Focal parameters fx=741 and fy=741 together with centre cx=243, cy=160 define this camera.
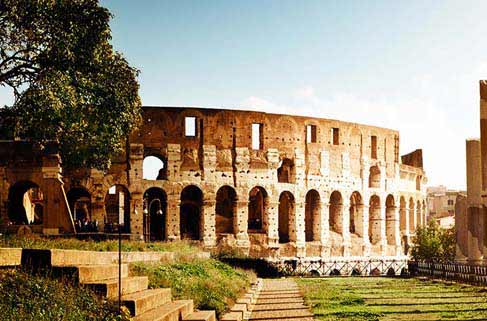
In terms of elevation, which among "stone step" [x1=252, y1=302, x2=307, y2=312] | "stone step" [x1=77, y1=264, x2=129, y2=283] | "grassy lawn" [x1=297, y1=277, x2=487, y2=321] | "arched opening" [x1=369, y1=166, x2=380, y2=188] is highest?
"arched opening" [x1=369, y1=166, x2=380, y2=188]

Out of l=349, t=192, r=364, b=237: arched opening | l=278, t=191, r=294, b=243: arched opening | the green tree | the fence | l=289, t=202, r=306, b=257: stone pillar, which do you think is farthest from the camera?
l=349, t=192, r=364, b=237: arched opening

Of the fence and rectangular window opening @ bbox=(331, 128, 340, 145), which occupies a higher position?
rectangular window opening @ bbox=(331, 128, 340, 145)

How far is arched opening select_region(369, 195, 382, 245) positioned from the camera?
4206 centimetres

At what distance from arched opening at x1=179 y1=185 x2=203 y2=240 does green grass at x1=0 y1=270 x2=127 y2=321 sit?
2798cm

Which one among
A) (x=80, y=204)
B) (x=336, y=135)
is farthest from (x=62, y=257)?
(x=80, y=204)

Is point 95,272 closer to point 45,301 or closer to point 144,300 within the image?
point 144,300

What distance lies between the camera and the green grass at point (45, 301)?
21.5 feet

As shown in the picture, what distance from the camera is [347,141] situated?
3972 centimetres

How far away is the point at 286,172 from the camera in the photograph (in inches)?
1516

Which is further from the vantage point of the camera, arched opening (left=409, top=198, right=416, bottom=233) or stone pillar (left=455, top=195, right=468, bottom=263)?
arched opening (left=409, top=198, right=416, bottom=233)

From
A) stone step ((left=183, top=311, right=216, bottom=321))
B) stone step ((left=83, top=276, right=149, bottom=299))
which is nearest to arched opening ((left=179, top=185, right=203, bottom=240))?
stone step ((left=183, top=311, right=216, bottom=321))

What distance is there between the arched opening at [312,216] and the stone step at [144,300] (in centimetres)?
Result: 2903

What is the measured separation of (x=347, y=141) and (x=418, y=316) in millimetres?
28502

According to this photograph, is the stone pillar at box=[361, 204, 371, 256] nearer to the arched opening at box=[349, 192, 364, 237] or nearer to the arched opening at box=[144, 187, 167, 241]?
the arched opening at box=[349, 192, 364, 237]
